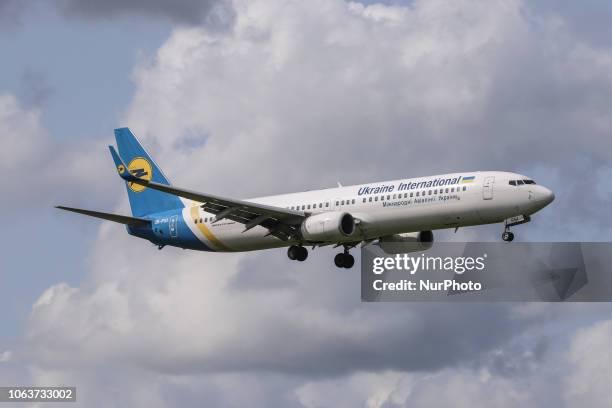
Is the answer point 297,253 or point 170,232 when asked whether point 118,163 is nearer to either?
point 170,232

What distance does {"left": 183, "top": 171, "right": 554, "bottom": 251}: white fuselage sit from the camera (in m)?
78.1

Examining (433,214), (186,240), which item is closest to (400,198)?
(433,214)

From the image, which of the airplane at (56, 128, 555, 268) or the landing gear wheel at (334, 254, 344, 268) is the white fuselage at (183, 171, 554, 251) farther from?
the landing gear wheel at (334, 254, 344, 268)

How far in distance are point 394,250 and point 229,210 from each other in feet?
34.8

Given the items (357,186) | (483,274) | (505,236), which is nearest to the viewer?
(505,236)

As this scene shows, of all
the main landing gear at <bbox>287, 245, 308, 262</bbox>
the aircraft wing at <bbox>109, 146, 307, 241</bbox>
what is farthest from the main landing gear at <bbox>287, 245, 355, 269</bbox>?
the aircraft wing at <bbox>109, 146, 307, 241</bbox>

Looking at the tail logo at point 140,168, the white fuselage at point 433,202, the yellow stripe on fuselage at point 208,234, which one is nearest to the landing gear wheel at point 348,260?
the white fuselage at point 433,202

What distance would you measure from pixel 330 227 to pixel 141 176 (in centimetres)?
2028

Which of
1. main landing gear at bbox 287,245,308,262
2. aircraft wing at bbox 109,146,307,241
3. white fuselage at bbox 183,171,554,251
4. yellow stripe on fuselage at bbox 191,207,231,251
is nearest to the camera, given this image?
white fuselage at bbox 183,171,554,251

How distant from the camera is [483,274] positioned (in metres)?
89.4

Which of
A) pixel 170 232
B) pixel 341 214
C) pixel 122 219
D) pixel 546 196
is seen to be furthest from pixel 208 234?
pixel 546 196

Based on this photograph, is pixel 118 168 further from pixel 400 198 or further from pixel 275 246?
pixel 400 198

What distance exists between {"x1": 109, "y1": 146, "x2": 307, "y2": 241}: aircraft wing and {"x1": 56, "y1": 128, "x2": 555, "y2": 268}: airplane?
0.05 metres

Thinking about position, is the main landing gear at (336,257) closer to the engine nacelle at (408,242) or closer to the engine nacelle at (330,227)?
the engine nacelle at (408,242)
